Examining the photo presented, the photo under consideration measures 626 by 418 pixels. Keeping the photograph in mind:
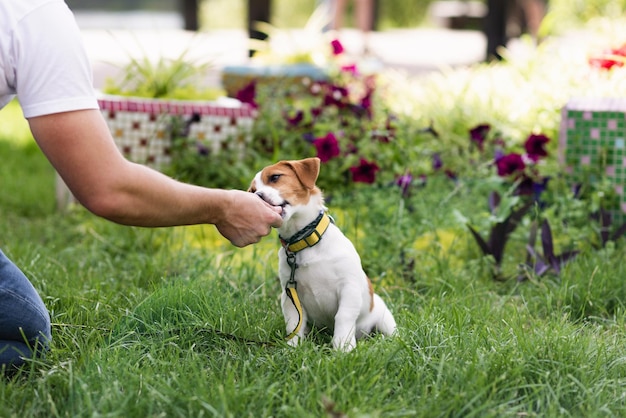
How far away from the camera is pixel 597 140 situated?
4516 mm

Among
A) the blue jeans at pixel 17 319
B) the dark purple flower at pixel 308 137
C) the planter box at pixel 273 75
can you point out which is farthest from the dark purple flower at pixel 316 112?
the blue jeans at pixel 17 319

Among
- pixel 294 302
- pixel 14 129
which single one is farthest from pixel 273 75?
pixel 294 302

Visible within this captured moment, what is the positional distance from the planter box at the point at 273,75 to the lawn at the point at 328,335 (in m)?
1.84

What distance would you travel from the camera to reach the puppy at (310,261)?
275cm

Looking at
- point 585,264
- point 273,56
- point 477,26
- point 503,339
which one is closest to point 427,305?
point 503,339

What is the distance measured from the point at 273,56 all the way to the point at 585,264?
422cm

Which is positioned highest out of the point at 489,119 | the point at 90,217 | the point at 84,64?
the point at 84,64

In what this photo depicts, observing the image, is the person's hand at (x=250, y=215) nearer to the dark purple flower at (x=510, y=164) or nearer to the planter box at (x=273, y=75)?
the dark purple flower at (x=510, y=164)

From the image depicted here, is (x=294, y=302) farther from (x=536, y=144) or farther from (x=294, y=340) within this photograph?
(x=536, y=144)

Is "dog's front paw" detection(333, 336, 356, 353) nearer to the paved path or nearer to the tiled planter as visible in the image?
the tiled planter

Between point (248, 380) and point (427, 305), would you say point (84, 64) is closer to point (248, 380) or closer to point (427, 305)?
point (248, 380)

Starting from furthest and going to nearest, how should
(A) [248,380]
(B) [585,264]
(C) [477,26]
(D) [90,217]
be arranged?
(C) [477,26] → (D) [90,217] → (B) [585,264] → (A) [248,380]

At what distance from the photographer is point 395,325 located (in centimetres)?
304

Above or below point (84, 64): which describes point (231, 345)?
below
